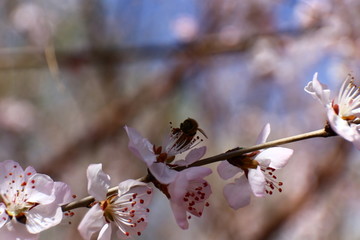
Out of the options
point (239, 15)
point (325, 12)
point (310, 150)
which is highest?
point (325, 12)

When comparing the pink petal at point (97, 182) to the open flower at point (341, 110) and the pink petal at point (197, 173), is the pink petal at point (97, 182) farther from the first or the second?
the open flower at point (341, 110)

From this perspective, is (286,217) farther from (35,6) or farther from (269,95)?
(35,6)

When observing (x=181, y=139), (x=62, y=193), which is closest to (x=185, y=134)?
(x=181, y=139)

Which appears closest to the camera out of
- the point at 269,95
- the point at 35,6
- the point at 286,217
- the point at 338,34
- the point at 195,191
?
the point at 195,191

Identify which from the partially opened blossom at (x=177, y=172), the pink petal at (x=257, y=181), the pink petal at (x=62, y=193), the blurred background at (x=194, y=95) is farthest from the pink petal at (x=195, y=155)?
the blurred background at (x=194, y=95)

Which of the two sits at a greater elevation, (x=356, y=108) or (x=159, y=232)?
(x=356, y=108)

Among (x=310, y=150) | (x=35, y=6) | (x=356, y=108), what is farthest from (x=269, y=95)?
(x=356, y=108)

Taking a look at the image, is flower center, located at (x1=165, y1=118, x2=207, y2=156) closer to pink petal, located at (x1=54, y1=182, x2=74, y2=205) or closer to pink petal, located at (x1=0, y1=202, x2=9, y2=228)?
pink petal, located at (x1=54, y1=182, x2=74, y2=205)
